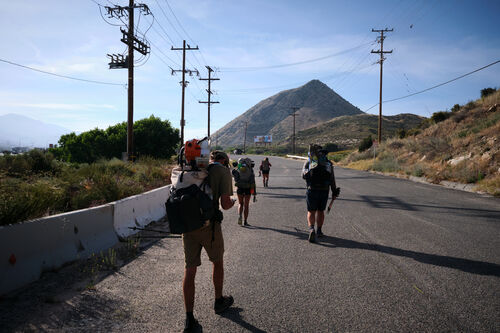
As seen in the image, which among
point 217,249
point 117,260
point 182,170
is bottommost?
point 117,260

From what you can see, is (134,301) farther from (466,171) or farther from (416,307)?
(466,171)

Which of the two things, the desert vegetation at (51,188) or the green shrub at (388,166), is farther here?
the green shrub at (388,166)

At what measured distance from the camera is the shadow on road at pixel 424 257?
4.55 meters

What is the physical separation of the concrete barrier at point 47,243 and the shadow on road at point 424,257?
3754 millimetres

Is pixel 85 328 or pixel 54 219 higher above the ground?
pixel 54 219

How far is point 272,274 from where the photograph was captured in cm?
445

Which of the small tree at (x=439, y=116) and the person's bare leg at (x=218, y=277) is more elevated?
the small tree at (x=439, y=116)

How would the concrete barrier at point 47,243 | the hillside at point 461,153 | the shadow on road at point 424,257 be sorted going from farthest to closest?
1. the hillside at point 461,153
2. the shadow on road at point 424,257
3. the concrete barrier at point 47,243

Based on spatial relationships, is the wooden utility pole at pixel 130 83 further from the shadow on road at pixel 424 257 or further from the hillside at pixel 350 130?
the hillside at pixel 350 130

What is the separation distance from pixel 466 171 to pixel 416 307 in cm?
1555

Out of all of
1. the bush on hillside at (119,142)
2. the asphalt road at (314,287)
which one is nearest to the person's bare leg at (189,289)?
the asphalt road at (314,287)


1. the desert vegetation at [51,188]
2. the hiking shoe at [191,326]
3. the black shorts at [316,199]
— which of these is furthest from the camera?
the black shorts at [316,199]

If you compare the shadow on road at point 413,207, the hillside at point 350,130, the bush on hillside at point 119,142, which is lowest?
the shadow on road at point 413,207

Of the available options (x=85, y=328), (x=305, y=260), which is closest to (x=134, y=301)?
(x=85, y=328)
